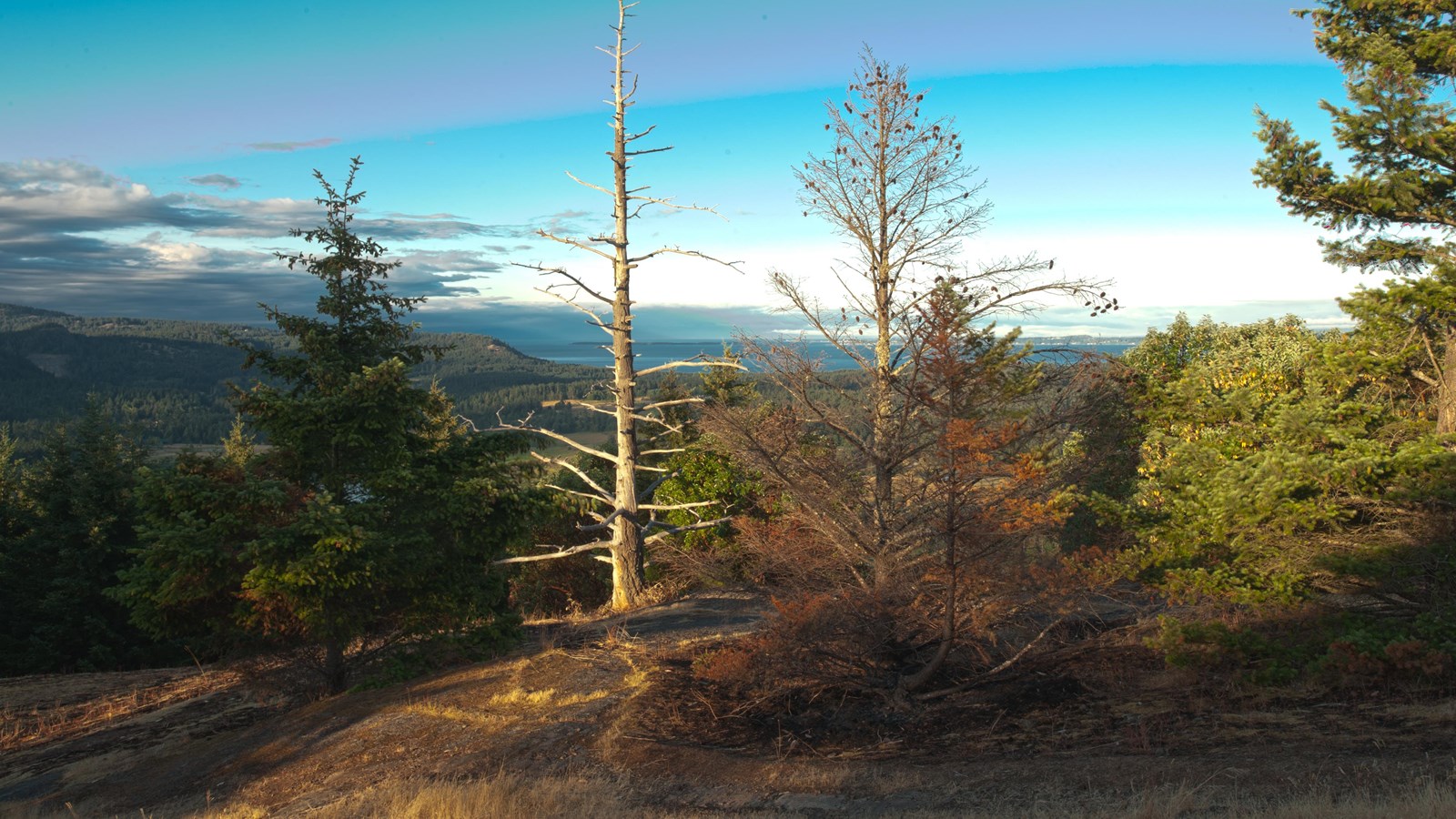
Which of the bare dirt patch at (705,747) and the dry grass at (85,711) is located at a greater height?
the bare dirt patch at (705,747)

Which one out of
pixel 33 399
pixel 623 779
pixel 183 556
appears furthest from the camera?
pixel 33 399

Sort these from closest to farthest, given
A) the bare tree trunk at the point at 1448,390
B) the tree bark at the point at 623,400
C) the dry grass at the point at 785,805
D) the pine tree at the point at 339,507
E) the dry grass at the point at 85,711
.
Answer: the dry grass at the point at 785,805 < the pine tree at the point at 339,507 < the bare tree trunk at the point at 1448,390 < the dry grass at the point at 85,711 < the tree bark at the point at 623,400

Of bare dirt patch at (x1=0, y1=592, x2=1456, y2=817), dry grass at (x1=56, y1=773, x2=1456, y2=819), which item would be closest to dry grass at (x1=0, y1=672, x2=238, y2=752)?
bare dirt patch at (x1=0, y1=592, x2=1456, y2=817)

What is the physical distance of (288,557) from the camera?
9.73 meters

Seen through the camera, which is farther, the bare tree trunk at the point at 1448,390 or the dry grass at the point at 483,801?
the bare tree trunk at the point at 1448,390

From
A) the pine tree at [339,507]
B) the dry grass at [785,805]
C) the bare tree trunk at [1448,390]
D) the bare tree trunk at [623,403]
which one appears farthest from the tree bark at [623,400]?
the bare tree trunk at [1448,390]

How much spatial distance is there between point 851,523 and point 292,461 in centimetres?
781

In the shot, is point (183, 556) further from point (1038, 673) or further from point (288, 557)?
point (1038, 673)

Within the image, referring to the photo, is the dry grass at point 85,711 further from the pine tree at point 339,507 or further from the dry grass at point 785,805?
the dry grass at point 785,805

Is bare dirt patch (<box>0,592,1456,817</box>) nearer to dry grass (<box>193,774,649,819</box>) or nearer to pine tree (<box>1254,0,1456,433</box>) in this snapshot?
dry grass (<box>193,774,649,819</box>)

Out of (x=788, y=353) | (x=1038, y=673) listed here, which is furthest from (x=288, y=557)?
(x=1038, y=673)

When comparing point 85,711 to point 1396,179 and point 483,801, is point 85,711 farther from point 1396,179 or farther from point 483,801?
point 1396,179

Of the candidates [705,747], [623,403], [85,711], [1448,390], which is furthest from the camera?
[623,403]

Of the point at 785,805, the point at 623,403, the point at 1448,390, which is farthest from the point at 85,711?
the point at 1448,390
